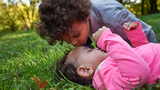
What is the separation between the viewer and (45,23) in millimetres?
1694

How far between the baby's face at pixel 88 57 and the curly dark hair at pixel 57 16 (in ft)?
0.92

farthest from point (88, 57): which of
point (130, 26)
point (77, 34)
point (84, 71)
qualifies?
point (130, 26)

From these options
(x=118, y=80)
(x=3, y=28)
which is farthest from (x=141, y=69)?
(x=3, y=28)

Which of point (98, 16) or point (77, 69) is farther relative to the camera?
point (98, 16)

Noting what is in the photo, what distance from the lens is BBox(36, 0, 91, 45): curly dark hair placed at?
163 cm

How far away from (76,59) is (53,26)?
1.54ft

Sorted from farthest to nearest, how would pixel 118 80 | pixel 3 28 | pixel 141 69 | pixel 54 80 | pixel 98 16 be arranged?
pixel 3 28, pixel 98 16, pixel 54 80, pixel 118 80, pixel 141 69

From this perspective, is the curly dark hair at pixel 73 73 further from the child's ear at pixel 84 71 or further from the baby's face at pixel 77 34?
the baby's face at pixel 77 34

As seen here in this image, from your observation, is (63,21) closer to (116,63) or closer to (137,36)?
(116,63)

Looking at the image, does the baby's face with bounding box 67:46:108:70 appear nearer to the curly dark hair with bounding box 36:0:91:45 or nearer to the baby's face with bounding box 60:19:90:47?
the baby's face with bounding box 60:19:90:47

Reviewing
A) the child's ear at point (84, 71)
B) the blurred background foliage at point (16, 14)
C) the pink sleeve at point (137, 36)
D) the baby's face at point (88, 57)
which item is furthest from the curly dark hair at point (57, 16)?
the blurred background foliage at point (16, 14)

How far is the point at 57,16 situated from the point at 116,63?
820 millimetres

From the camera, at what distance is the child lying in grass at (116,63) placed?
4.01ft

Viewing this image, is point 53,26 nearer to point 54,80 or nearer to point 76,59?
point 76,59
